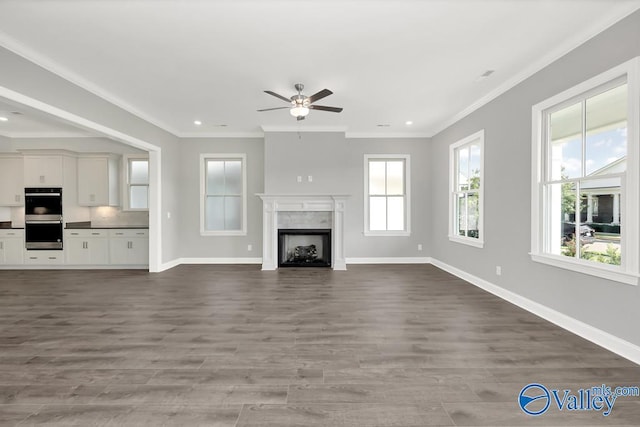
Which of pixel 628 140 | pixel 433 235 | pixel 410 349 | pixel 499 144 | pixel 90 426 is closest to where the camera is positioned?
pixel 90 426

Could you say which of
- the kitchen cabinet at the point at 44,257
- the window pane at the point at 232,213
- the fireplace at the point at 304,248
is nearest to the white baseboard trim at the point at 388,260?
the fireplace at the point at 304,248

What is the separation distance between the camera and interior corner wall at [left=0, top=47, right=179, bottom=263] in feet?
10.2

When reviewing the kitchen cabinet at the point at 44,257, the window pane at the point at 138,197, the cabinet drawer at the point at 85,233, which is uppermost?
the window pane at the point at 138,197

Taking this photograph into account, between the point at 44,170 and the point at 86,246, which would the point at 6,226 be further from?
the point at 86,246

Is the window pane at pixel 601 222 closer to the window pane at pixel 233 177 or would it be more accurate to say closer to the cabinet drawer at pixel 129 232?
the window pane at pixel 233 177

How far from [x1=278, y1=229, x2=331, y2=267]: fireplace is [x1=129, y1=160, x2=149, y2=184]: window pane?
3191 mm

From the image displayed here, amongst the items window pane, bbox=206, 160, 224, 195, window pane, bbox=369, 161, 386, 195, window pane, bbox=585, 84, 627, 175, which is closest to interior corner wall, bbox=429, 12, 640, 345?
window pane, bbox=585, 84, 627, 175

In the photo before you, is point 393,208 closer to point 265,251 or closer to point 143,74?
point 265,251

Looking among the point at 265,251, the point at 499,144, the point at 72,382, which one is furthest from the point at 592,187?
the point at 265,251

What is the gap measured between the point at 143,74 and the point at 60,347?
3.15 metres

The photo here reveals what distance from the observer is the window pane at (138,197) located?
652 centimetres

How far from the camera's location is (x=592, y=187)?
2889 millimetres

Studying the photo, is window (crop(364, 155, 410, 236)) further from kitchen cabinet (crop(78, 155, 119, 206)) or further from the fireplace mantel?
kitchen cabinet (crop(78, 155, 119, 206))

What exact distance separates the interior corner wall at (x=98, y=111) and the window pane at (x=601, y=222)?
5.82 m
